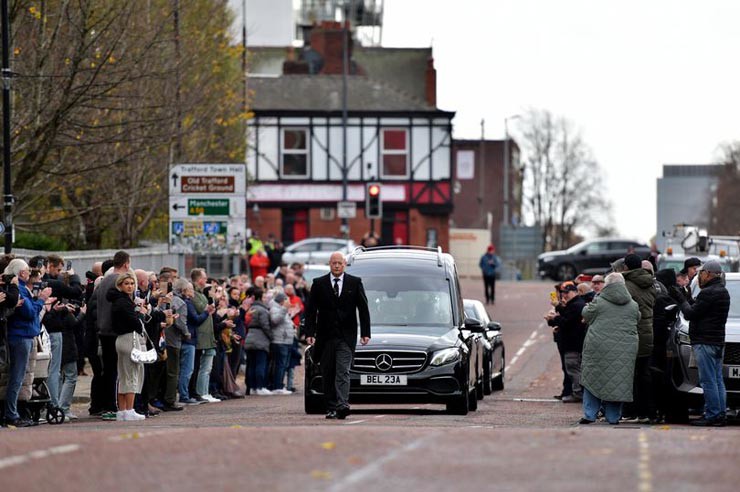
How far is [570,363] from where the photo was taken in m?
25.1

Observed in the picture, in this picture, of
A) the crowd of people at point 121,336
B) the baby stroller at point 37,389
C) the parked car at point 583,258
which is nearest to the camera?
the crowd of people at point 121,336

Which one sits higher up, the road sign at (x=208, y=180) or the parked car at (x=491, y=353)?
the road sign at (x=208, y=180)

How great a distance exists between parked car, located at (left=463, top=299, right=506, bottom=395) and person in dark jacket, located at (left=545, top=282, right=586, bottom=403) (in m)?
0.98

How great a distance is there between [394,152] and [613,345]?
57.9m

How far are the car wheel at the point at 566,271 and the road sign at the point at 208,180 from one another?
33.0 metres

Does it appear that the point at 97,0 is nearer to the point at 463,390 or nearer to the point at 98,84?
the point at 98,84

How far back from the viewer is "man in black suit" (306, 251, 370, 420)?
18.7 m

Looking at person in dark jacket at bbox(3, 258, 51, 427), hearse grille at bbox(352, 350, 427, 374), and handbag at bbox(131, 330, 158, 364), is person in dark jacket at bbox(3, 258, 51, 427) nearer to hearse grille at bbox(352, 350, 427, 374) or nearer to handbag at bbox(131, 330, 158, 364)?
handbag at bbox(131, 330, 158, 364)

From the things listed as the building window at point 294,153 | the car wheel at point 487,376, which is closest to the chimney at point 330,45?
the building window at point 294,153

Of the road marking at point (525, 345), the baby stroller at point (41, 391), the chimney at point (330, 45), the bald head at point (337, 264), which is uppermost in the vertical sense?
the chimney at point (330, 45)

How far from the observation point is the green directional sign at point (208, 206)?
1300 inches

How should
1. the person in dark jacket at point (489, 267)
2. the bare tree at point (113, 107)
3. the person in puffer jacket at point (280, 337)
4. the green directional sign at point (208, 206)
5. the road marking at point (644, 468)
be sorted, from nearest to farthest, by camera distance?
1. the road marking at point (644, 468)
2. the person in puffer jacket at point (280, 337)
3. the bare tree at point (113, 107)
4. the green directional sign at point (208, 206)
5. the person in dark jacket at point (489, 267)

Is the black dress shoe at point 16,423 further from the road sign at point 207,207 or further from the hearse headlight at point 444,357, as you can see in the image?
the road sign at point 207,207

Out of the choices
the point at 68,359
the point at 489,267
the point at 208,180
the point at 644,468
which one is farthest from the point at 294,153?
the point at 644,468
